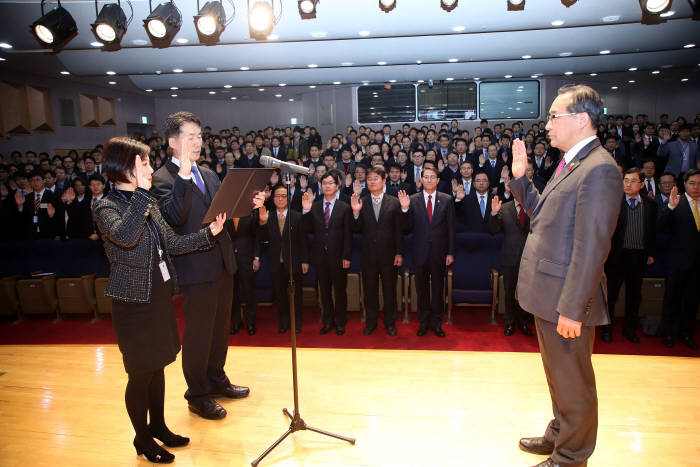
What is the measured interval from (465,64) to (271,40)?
4.69 m

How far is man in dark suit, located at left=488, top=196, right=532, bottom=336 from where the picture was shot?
3733mm

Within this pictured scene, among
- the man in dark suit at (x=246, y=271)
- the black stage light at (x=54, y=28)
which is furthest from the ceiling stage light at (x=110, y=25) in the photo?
the man in dark suit at (x=246, y=271)

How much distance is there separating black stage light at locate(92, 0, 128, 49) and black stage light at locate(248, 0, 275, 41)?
1.22 metres

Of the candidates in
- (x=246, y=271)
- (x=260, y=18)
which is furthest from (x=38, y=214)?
(x=260, y=18)

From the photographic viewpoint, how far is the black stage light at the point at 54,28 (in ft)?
12.9

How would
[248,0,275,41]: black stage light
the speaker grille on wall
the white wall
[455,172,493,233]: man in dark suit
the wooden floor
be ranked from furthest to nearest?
1. the speaker grille on wall
2. the white wall
3. [455,172,493,233]: man in dark suit
4. [248,0,275,41]: black stage light
5. the wooden floor

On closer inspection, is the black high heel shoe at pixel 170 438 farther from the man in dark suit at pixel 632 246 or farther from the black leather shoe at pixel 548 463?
the man in dark suit at pixel 632 246

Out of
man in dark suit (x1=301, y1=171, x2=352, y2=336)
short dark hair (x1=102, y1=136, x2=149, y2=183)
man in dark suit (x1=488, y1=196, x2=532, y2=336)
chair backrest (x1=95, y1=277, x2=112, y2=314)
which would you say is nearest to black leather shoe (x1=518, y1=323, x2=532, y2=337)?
man in dark suit (x1=488, y1=196, x2=532, y2=336)

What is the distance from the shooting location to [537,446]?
1979mm

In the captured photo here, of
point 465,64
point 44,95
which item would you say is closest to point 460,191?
point 465,64

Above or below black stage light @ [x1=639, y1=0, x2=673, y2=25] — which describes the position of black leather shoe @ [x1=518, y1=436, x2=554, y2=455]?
below

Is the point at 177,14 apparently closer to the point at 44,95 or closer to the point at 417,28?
the point at 417,28

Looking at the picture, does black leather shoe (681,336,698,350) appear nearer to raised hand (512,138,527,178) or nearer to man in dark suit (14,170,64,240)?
raised hand (512,138,527,178)

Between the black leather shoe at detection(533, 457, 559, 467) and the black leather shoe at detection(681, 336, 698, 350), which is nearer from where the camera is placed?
the black leather shoe at detection(533, 457, 559, 467)
